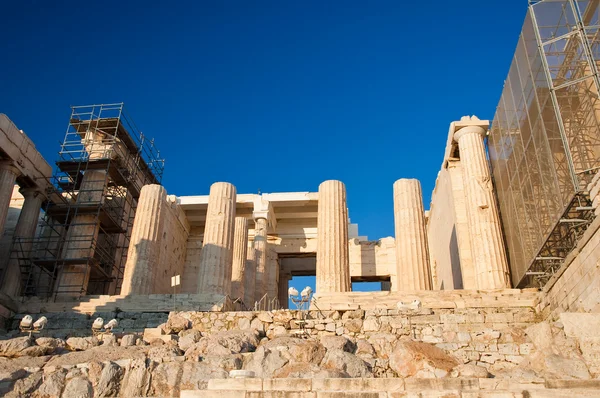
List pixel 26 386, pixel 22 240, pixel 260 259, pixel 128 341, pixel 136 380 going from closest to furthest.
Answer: pixel 26 386 < pixel 136 380 < pixel 128 341 < pixel 22 240 < pixel 260 259

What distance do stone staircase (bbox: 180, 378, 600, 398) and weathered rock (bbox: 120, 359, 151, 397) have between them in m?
3.04

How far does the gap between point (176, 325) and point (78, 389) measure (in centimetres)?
507

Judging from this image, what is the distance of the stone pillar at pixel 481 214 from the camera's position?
2127cm

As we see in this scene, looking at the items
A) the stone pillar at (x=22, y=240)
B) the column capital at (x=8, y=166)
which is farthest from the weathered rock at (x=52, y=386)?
the column capital at (x=8, y=166)

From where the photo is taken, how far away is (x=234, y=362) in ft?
44.7

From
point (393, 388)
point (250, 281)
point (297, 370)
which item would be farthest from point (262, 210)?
point (393, 388)

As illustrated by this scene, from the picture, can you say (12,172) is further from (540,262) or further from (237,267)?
(540,262)

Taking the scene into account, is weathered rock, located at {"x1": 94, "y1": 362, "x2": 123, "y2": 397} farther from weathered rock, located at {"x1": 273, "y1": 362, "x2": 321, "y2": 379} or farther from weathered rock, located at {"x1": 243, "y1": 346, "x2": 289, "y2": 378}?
weathered rock, located at {"x1": 273, "y1": 362, "x2": 321, "y2": 379}

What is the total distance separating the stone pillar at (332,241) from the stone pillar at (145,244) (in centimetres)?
694

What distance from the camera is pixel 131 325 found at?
824 inches

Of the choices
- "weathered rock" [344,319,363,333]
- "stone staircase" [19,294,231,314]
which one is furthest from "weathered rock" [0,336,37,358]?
"weathered rock" [344,319,363,333]

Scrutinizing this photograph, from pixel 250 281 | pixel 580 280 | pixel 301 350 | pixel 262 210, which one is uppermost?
pixel 262 210

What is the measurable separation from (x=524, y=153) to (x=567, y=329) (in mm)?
8683

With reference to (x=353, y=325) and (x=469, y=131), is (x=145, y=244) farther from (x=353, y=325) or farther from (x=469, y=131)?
(x=469, y=131)
